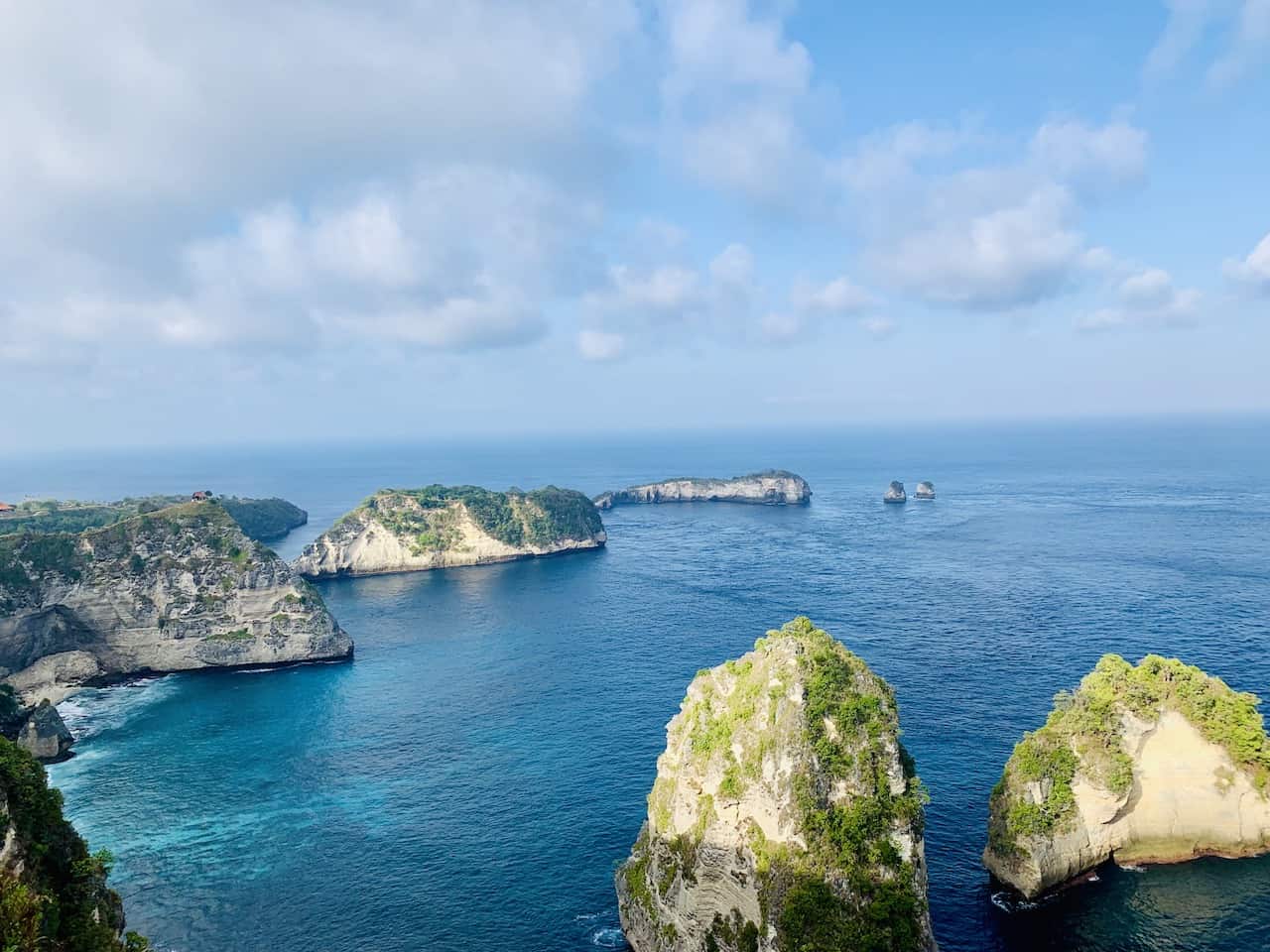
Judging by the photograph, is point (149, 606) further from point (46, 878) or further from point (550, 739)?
point (46, 878)

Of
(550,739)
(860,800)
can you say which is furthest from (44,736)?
(860,800)

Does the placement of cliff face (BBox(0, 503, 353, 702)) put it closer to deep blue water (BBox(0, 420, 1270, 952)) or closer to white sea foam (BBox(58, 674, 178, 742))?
white sea foam (BBox(58, 674, 178, 742))

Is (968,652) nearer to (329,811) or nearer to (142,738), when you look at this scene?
(329,811)

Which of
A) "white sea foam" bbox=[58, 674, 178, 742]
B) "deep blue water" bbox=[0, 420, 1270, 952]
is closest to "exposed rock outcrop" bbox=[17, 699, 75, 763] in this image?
"deep blue water" bbox=[0, 420, 1270, 952]

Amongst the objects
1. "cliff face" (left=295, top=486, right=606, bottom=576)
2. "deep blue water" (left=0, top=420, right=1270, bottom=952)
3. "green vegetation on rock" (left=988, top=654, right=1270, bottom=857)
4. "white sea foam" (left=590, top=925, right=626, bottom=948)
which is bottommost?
"white sea foam" (left=590, top=925, right=626, bottom=948)

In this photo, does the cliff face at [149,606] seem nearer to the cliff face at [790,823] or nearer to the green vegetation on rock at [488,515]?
the green vegetation on rock at [488,515]

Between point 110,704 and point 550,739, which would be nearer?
point 550,739
